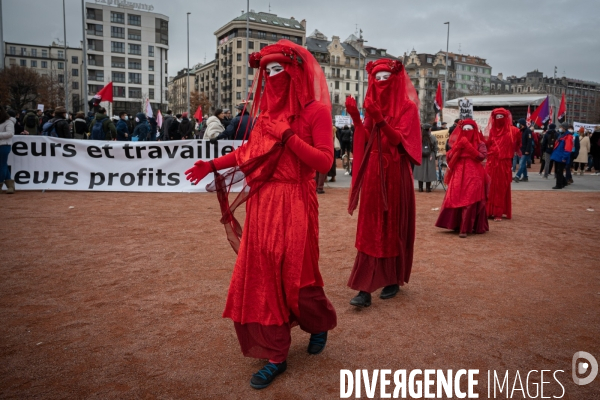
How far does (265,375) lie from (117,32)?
89.2m

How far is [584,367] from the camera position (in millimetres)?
3285

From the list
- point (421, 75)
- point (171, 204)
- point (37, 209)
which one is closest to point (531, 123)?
point (171, 204)

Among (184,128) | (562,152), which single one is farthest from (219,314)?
(562,152)

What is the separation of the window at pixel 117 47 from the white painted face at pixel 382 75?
3424 inches

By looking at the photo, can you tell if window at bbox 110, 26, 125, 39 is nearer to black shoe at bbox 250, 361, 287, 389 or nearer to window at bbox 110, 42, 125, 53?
window at bbox 110, 42, 125, 53

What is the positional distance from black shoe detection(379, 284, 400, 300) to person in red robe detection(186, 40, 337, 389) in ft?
5.55

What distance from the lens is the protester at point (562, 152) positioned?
14562 mm

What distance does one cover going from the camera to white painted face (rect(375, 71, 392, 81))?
173 inches

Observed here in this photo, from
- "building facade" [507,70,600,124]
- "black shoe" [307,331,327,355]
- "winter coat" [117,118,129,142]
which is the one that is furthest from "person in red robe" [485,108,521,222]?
"building facade" [507,70,600,124]

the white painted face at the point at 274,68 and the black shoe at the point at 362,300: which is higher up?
the white painted face at the point at 274,68

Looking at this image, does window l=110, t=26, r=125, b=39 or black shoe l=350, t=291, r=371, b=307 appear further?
window l=110, t=26, r=125, b=39

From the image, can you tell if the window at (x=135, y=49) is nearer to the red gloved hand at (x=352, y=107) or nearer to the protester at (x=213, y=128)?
the protester at (x=213, y=128)

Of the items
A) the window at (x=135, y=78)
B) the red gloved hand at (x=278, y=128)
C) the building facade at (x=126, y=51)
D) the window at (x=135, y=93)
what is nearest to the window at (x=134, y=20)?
the building facade at (x=126, y=51)

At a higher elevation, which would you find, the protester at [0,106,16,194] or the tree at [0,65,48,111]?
the tree at [0,65,48,111]
